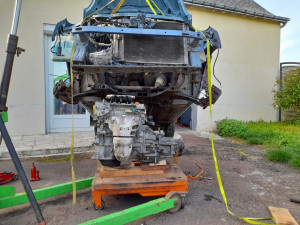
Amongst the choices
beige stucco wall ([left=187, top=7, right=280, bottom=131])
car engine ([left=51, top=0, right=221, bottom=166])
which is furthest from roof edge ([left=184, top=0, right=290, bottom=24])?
car engine ([left=51, top=0, right=221, bottom=166])

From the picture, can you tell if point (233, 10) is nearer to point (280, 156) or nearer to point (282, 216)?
point (280, 156)

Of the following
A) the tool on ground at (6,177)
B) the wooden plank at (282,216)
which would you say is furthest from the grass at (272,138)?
the tool on ground at (6,177)

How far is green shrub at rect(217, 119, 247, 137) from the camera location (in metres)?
8.10

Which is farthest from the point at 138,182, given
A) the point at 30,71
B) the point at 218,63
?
the point at 218,63

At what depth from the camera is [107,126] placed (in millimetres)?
2693

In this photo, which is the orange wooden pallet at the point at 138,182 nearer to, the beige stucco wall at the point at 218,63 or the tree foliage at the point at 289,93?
the beige stucco wall at the point at 218,63

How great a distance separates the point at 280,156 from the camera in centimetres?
510

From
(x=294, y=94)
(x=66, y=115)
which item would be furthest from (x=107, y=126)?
(x=294, y=94)

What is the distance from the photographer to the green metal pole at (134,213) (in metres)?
2.11

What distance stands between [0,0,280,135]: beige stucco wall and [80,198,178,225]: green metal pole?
5.81 meters

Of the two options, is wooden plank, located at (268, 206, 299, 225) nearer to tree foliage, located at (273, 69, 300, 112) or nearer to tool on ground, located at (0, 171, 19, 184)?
tool on ground, located at (0, 171, 19, 184)

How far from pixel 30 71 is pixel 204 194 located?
6208mm

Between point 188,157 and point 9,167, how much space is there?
3701mm

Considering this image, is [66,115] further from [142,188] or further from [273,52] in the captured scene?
[273,52]
